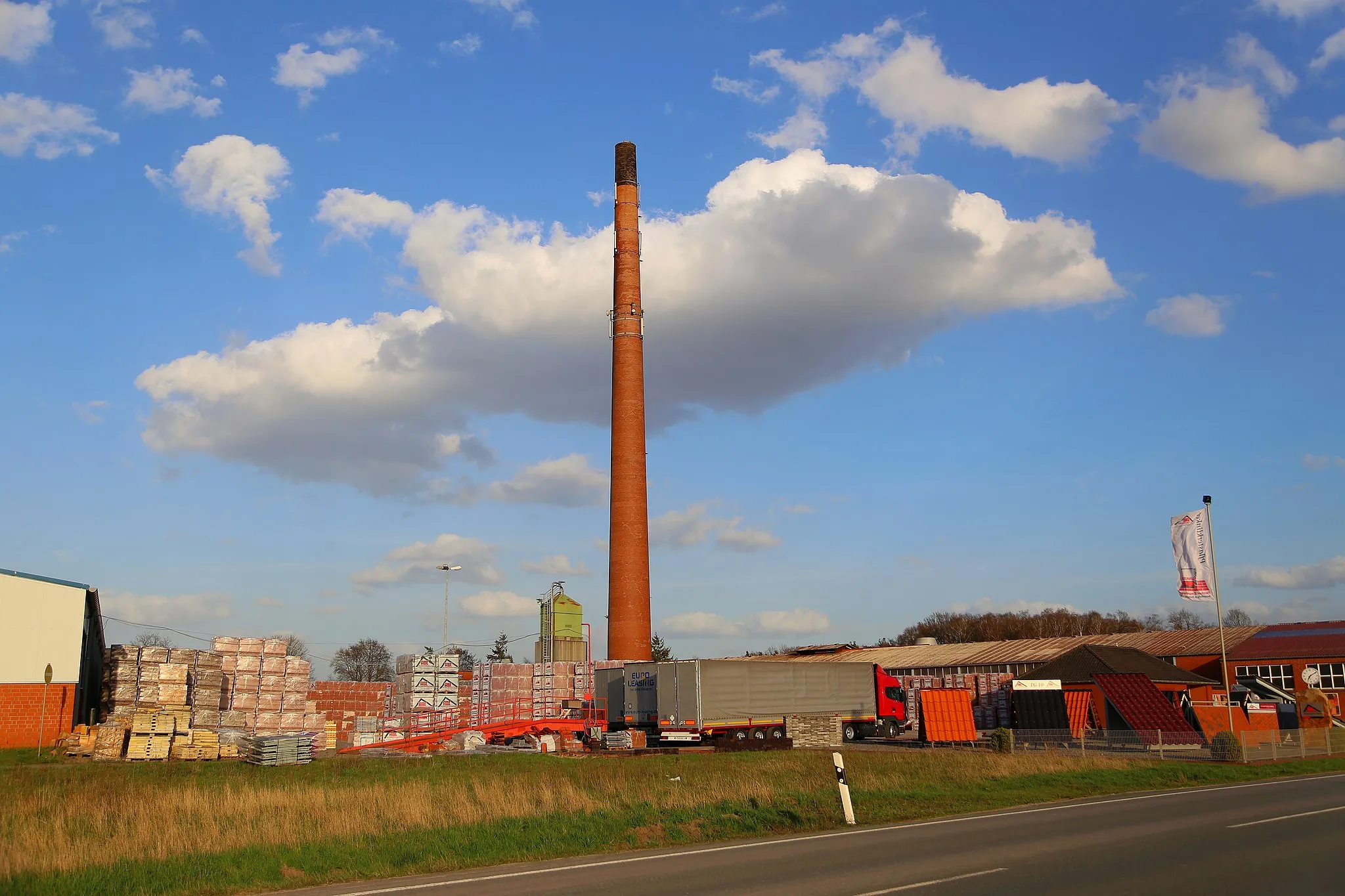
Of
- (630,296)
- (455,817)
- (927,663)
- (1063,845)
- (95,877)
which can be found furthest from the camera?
(927,663)

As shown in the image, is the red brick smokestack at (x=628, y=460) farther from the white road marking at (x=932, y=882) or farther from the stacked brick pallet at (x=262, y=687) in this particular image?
the white road marking at (x=932, y=882)

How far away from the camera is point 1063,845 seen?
14.1 meters

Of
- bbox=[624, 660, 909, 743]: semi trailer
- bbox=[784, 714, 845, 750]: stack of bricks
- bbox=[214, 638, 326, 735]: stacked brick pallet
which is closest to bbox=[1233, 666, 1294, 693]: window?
bbox=[624, 660, 909, 743]: semi trailer

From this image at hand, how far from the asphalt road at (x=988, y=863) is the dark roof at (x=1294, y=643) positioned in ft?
157

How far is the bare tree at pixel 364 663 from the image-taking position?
370ft

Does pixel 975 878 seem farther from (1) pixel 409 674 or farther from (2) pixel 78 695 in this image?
(2) pixel 78 695

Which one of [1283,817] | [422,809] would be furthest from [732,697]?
[1283,817]

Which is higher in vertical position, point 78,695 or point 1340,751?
point 78,695

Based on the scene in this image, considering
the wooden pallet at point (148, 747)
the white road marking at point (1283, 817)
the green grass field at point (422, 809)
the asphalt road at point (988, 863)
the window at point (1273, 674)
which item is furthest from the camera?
the window at point (1273, 674)

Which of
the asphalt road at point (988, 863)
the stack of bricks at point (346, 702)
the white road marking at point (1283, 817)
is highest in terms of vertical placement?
the stack of bricks at point (346, 702)

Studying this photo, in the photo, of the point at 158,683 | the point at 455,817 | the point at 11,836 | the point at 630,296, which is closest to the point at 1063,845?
the point at 455,817

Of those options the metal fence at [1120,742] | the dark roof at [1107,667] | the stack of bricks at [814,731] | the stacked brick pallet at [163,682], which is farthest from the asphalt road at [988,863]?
the dark roof at [1107,667]

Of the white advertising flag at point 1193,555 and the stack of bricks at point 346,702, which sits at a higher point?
the white advertising flag at point 1193,555

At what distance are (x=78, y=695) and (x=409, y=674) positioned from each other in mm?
12580
